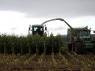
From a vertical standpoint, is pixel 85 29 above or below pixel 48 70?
above

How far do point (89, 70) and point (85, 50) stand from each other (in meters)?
16.4

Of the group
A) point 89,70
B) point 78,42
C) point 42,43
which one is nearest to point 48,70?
point 89,70

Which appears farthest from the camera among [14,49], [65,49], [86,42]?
[65,49]

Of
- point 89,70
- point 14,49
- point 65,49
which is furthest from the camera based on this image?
point 65,49

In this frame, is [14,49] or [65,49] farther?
[65,49]


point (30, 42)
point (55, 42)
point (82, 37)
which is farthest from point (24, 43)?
point (82, 37)

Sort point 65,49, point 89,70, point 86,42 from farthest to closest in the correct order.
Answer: point 65,49
point 86,42
point 89,70

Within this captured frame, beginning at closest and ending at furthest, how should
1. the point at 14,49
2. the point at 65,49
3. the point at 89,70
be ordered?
the point at 89,70, the point at 14,49, the point at 65,49

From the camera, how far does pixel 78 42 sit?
30500 mm

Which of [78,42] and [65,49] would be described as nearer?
[78,42]

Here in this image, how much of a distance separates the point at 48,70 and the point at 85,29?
704 inches

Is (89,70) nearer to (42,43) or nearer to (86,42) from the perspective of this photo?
(86,42)

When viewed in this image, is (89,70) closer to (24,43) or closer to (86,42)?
(86,42)

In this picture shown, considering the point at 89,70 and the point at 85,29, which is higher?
the point at 85,29
